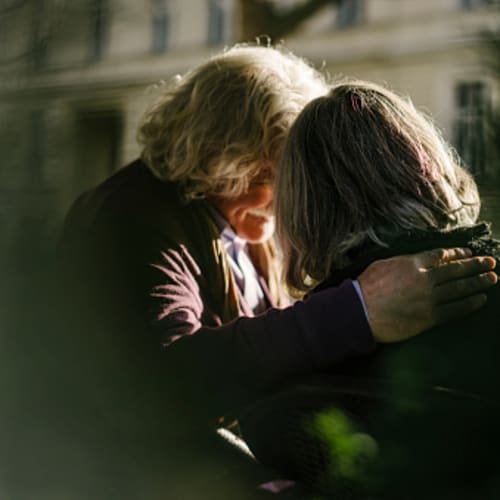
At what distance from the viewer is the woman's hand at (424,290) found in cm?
146

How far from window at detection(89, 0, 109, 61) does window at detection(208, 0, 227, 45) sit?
14.8ft

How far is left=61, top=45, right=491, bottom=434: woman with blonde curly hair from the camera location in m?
1.53

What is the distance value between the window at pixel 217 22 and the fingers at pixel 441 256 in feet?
14.7

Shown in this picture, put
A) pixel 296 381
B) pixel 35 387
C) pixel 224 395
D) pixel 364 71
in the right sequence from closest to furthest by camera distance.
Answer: pixel 35 387
pixel 296 381
pixel 224 395
pixel 364 71

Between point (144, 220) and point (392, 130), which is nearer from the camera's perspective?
point (392, 130)

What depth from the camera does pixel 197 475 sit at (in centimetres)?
186

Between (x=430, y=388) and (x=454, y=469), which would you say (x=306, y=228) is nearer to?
(x=430, y=388)

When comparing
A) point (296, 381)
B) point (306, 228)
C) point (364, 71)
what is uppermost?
point (364, 71)

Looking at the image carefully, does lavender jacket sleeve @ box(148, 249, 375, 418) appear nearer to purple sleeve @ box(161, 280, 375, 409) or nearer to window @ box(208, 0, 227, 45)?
purple sleeve @ box(161, 280, 375, 409)

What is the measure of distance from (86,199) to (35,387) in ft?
2.42

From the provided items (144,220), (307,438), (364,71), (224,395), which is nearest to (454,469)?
(307,438)

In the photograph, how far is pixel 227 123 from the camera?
2.12m

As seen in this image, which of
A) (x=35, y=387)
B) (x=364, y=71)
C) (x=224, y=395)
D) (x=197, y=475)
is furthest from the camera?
(x=364, y=71)

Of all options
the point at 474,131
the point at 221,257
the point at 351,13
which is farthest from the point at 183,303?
the point at 351,13
